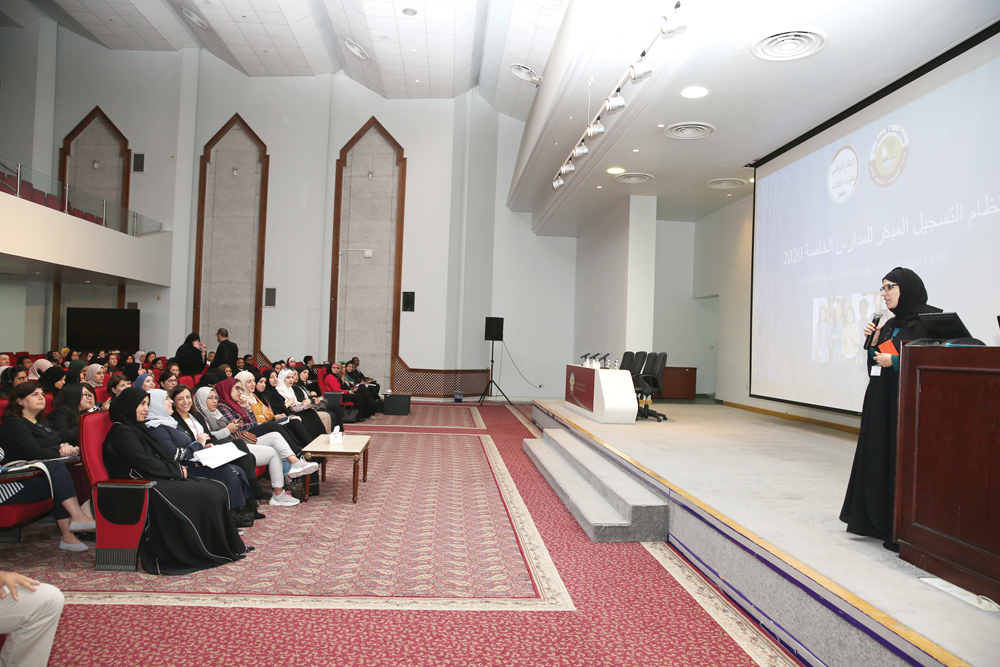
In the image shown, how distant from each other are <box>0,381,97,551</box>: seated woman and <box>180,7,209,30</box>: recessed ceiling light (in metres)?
9.89

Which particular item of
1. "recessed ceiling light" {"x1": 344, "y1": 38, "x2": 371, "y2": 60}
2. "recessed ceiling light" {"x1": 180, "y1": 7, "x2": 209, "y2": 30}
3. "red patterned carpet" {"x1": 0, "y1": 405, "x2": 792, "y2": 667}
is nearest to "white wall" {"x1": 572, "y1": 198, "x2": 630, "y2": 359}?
"recessed ceiling light" {"x1": 344, "y1": 38, "x2": 371, "y2": 60}

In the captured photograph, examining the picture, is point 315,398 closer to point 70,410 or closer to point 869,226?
point 70,410

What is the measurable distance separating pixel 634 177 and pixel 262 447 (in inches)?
261

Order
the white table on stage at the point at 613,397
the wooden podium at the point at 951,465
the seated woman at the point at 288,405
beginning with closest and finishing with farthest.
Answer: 1. the wooden podium at the point at 951,465
2. the seated woman at the point at 288,405
3. the white table on stage at the point at 613,397

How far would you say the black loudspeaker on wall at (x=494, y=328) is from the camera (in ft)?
42.8

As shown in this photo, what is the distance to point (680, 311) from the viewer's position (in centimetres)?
1265

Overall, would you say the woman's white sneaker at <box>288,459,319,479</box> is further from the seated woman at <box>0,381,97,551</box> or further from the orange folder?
the orange folder

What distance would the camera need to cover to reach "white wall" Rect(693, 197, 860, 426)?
10.4 meters

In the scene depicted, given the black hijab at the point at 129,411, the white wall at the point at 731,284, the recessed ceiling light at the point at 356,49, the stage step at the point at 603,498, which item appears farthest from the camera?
the recessed ceiling light at the point at 356,49

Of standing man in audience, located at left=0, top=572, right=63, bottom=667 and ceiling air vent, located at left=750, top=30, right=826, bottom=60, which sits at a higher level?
ceiling air vent, located at left=750, top=30, right=826, bottom=60

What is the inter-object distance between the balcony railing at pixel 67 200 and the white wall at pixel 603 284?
356 inches

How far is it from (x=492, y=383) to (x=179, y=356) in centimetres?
737

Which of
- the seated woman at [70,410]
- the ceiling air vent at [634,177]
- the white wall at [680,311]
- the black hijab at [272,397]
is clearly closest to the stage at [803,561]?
the black hijab at [272,397]

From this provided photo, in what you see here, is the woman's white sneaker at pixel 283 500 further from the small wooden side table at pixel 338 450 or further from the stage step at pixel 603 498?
the stage step at pixel 603 498
